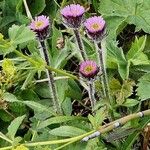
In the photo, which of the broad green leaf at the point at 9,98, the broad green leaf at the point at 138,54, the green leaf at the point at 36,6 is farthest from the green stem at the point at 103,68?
the green leaf at the point at 36,6

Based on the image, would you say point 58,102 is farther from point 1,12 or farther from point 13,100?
point 1,12

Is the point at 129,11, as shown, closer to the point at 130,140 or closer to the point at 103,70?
the point at 103,70

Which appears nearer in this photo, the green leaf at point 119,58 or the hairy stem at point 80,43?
the hairy stem at point 80,43

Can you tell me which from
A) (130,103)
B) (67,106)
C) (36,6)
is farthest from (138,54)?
(36,6)

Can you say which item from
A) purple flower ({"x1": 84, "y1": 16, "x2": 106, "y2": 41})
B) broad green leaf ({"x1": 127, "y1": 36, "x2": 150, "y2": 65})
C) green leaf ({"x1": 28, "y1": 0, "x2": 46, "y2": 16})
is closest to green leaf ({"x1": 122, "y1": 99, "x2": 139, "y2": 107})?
broad green leaf ({"x1": 127, "y1": 36, "x2": 150, "y2": 65})

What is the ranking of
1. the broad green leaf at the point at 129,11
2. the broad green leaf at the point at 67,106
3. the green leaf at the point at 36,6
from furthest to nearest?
the green leaf at the point at 36,6, the broad green leaf at the point at 129,11, the broad green leaf at the point at 67,106

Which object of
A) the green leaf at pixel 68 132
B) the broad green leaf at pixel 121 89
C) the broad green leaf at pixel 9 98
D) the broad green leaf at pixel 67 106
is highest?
the broad green leaf at pixel 9 98

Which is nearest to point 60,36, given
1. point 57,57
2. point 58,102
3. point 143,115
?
point 57,57

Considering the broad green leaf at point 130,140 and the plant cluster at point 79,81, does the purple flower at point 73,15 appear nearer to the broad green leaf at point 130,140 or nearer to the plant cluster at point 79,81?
the plant cluster at point 79,81
